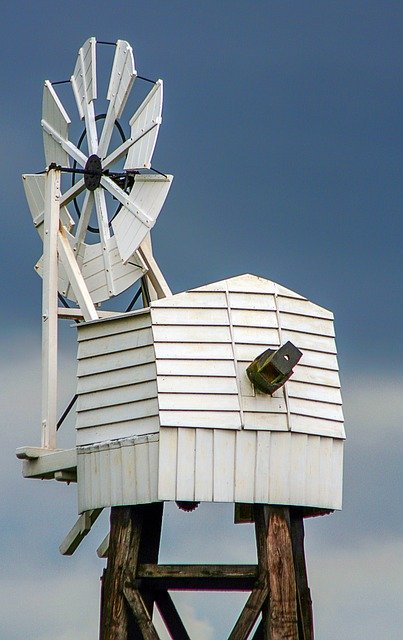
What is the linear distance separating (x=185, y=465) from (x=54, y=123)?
574 cm

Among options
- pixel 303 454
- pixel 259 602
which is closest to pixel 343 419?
pixel 303 454

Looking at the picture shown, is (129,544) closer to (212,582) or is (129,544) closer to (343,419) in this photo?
(212,582)

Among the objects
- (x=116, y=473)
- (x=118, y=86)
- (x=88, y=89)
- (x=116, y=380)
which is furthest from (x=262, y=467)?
(x=88, y=89)

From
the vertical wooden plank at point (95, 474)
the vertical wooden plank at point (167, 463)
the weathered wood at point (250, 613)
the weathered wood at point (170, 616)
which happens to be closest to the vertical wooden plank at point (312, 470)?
the weathered wood at point (250, 613)

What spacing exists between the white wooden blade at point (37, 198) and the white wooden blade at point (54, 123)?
29cm

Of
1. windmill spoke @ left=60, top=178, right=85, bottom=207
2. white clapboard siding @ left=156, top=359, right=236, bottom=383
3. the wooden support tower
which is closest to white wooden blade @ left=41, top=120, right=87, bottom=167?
windmill spoke @ left=60, top=178, right=85, bottom=207

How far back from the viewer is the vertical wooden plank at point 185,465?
740 inches

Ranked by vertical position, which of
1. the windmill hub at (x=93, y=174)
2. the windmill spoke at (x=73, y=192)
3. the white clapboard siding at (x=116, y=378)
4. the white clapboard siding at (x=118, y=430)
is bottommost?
the white clapboard siding at (x=118, y=430)

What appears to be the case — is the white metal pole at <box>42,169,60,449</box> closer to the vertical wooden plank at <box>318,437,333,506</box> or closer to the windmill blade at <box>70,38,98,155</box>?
the windmill blade at <box>70,38,98,155</box>

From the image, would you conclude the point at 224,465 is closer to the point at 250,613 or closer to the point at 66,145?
the point at 250,613

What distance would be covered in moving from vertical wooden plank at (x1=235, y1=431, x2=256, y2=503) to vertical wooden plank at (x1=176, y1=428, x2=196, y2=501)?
1.51 feet

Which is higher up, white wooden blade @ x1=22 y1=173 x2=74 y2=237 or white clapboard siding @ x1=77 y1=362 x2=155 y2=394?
white wooden blade @ x1=22 y1=173 x2=74 y2=237

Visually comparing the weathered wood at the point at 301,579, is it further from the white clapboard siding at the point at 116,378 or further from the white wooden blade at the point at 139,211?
the white wooden blade at the point at 139,211

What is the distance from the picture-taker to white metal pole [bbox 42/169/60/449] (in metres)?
20.9
